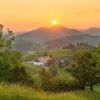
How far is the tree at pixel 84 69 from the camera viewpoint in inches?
1516

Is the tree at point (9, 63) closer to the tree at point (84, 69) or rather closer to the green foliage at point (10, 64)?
the green foliage at point (10, 64)

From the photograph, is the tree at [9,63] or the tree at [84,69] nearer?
the tree at [9,63]

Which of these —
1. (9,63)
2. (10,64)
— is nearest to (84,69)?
(10,64)

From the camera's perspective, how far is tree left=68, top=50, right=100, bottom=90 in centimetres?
3850

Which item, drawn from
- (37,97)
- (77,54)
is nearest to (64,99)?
(37,97)

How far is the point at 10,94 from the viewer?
16766mm

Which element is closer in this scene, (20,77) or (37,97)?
(37,97)

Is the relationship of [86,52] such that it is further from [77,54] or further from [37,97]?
[37,97]

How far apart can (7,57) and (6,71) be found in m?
2.76

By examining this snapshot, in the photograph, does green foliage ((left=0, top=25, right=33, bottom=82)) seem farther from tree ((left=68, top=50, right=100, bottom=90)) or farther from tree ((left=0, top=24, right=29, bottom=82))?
tree ((left=68, top=50, right=100, bottom=90))

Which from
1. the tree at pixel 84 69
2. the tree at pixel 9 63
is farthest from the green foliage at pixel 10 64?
the tree at pixel 84 69

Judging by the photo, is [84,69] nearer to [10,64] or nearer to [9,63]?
[10,64]

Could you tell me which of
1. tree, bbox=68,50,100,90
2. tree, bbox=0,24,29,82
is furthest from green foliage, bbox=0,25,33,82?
tree, bbox=68,50,100,90

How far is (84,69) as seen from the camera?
38.5 meters
